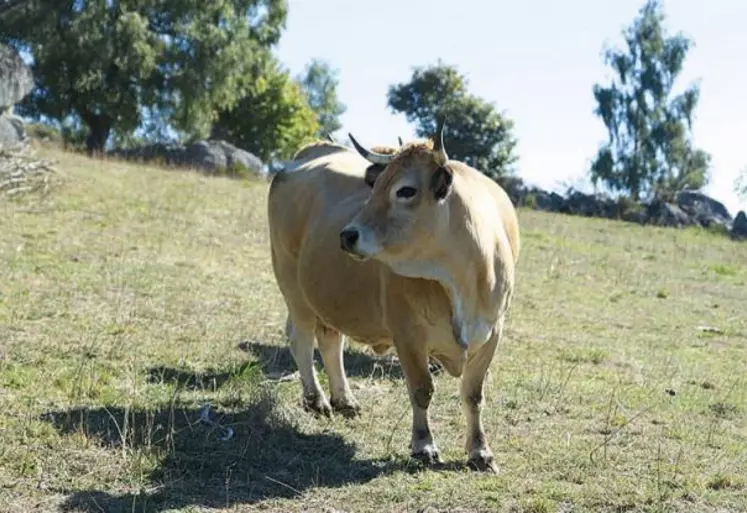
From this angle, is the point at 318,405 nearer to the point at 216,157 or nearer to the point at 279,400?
the point at 279,400

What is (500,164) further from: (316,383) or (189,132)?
(316,383)

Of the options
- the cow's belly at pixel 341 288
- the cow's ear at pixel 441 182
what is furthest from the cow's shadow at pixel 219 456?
the cow's ear at pixel 441 182

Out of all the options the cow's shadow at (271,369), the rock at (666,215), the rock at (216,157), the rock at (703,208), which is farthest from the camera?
the rock at (703,208)

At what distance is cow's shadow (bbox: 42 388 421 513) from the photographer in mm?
6488

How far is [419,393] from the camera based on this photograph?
7312 mm

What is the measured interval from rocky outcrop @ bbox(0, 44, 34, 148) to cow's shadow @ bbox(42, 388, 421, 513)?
14.4 meters

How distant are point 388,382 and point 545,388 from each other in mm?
1429

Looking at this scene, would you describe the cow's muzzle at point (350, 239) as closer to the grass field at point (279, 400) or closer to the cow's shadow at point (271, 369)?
the grass field at point (279, 400)

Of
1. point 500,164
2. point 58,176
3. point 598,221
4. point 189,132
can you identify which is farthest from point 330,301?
point 500,164

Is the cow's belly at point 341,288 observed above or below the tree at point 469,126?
below

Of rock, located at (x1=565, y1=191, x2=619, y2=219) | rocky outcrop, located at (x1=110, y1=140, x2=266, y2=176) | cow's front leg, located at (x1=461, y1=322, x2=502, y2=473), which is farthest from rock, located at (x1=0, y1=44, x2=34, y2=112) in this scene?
rock, located at (x1=565, y1=191, x2=619, y2=219)

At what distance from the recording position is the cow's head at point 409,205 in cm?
684

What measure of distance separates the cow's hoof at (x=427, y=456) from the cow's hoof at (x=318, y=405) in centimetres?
140

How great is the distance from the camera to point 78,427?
7.54 meters
